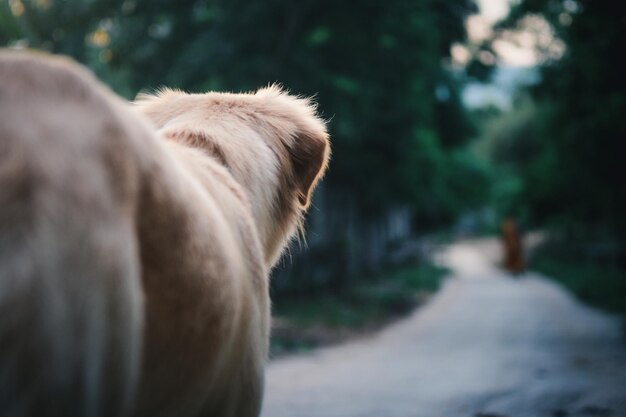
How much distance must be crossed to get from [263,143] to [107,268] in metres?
1.44

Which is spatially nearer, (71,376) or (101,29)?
(71,376)

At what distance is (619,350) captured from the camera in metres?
10.1

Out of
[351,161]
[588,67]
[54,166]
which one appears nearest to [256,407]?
[54,166]

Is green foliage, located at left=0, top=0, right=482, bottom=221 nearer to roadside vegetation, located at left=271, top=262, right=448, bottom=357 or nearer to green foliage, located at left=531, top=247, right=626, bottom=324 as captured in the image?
roadside vegetation, located at left=271, top=262, right=448, bottom=357

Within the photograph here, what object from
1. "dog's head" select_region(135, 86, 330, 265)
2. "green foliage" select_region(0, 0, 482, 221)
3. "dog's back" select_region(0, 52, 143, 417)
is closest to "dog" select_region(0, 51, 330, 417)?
"dog's back" select_region(0, 52, 143, 417)

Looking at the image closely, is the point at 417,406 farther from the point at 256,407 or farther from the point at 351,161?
the point at 351,161

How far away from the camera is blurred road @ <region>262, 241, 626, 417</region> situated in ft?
21.1

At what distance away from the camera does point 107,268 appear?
4.40ft

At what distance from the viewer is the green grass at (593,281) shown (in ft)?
55.3

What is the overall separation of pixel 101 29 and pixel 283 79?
13.3ft

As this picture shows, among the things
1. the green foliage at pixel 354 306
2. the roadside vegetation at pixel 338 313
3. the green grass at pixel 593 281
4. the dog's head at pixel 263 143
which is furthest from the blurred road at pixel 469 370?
the dog's head at pixel 263 143

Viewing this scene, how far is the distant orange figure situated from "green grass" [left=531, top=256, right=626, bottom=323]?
1.48 meters

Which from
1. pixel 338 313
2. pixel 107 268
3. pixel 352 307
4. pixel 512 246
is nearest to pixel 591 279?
pixel 512 246

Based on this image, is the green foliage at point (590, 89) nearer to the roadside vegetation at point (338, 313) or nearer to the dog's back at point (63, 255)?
the roadside vegetation at point (338, 313)
